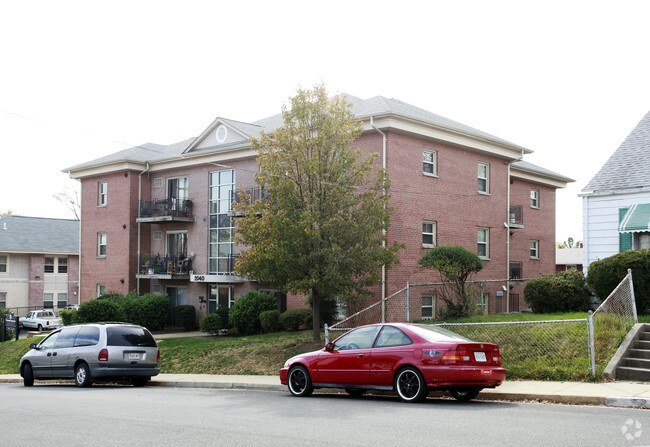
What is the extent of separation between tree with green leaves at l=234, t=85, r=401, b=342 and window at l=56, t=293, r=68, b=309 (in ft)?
119

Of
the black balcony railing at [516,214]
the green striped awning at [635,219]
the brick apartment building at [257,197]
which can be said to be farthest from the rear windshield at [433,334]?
the black balcony railing at [516,214]

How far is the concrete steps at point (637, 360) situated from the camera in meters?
12.2

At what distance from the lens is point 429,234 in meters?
27.1

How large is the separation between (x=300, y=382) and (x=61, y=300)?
42317mm

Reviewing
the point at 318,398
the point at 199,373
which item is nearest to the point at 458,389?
the point at 318,398

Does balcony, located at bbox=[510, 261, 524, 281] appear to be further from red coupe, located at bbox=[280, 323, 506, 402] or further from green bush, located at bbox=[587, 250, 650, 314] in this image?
red coupe, located at bbox=[280, 323, 506, 402]

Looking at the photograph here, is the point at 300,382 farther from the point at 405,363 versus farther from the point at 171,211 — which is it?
the point at 171,211

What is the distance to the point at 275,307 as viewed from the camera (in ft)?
91.8

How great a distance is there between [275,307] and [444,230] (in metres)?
7.78

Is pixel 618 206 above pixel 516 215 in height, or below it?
below

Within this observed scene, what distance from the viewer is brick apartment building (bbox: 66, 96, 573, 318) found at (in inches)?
1021

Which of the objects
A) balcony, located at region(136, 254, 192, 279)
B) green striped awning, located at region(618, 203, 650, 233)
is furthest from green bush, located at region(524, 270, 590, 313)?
balcony, located at region(136, 254, 192, 279)

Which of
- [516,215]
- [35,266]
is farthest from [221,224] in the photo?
[35,266]

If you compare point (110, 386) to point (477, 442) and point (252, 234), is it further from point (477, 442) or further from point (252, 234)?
point (477, 442)
